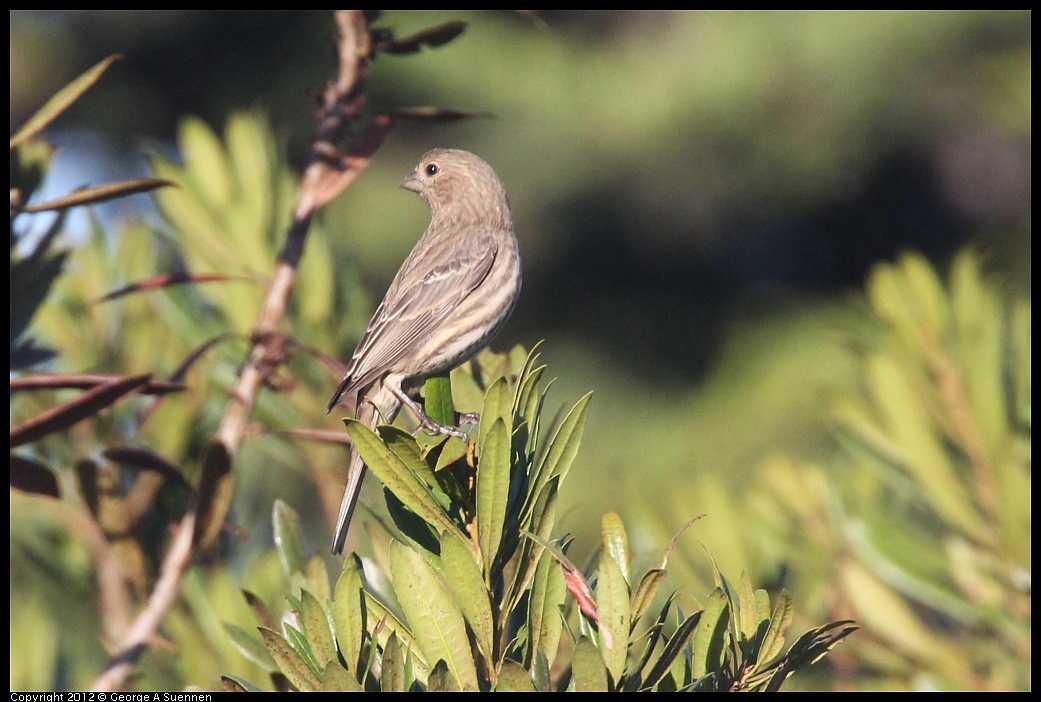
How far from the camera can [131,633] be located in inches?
71.4

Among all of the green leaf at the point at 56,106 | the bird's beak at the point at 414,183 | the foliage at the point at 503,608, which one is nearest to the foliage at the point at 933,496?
the foliage at the point at 503,608

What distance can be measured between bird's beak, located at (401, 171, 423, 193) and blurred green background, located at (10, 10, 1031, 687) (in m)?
1.50

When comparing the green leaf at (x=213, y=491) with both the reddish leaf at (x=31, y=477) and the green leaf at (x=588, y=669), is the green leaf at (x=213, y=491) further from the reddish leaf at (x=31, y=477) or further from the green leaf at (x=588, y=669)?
the green leaf at (x=588, y=669)

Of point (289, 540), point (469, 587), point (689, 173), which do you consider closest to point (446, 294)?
point (289, 540)

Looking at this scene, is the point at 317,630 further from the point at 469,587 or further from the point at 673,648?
the point at 673,648

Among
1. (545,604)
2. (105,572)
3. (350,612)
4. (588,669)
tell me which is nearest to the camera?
(588,669)

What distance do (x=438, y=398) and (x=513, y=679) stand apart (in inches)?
26.0

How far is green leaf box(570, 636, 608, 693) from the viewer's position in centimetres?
127

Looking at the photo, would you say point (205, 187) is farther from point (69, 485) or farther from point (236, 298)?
point (69, 485)

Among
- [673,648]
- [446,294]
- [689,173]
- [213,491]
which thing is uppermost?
[673,648]

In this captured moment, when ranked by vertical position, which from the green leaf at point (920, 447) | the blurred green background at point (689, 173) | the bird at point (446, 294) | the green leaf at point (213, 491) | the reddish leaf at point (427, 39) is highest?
the reddish leaf at point (427, 39)

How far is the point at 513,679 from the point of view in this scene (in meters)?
1.29

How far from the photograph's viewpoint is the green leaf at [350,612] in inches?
54.9

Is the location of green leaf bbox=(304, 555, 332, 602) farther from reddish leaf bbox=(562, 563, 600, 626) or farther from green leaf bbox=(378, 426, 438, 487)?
reddish leaf bbox=(562, 563, 600, 626)
